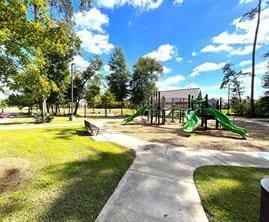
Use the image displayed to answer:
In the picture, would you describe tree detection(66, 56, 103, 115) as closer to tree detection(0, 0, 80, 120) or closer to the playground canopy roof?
the playground canopy roof

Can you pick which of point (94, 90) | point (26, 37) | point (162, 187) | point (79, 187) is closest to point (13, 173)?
point (79, 187)

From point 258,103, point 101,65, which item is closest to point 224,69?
point 258,103

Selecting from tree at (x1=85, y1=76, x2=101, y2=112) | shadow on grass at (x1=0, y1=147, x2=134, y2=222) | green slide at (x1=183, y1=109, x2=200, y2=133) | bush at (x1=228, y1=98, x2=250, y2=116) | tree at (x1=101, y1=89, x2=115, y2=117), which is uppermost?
tree at (x1=85, y1=76, x2=101, y2=112)

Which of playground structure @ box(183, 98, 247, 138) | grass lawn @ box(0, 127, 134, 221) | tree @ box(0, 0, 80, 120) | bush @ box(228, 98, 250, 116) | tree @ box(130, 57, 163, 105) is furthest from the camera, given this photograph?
tree @ box(130, 57, 163, 105)

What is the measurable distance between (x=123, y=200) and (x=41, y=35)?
355 cm

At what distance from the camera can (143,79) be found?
32.6 m

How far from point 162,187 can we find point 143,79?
29093mm

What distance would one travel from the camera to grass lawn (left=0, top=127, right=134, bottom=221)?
323 centimetres

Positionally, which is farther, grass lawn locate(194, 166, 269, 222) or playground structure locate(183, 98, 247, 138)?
playground structure locate(183, 98, 247, 138)

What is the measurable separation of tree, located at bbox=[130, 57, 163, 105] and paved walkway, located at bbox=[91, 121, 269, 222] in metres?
25.2

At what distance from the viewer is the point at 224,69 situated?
36.5 meters

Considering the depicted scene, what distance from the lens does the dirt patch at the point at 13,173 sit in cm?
425

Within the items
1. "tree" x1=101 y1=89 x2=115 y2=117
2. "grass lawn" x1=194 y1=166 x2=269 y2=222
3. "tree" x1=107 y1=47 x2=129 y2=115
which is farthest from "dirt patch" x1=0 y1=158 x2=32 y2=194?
"tree" x1=107 y1=47 x2=129 y2=115

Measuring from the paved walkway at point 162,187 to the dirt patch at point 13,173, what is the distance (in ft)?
6.57
